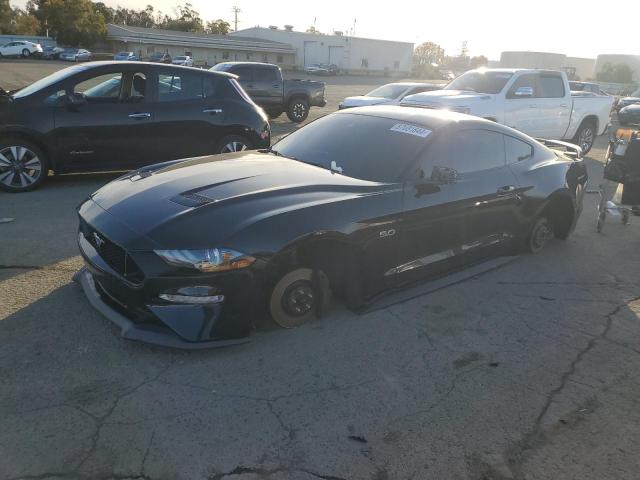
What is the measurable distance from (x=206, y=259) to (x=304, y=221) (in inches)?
27.5

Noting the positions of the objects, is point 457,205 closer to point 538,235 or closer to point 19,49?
point 538,235

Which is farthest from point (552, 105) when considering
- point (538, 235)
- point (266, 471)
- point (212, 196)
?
point (266, 471)

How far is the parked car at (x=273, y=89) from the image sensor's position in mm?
15820

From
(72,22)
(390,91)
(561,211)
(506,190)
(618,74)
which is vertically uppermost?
(72,22)

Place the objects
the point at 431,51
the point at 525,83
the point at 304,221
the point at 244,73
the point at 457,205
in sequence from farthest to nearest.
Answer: the point at 431,51 < the point at 244,73 < the point at 525,83 < the point at 457,205 < the point at 304,221

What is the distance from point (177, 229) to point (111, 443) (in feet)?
4.14

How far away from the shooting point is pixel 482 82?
1112 centimetres

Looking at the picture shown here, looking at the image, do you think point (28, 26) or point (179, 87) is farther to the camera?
point (28, 26)

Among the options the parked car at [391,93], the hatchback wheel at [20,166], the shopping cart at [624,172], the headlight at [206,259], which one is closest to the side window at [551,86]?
the parked car at [391,93]

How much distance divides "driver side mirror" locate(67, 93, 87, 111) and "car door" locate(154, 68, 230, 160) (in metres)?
0.96

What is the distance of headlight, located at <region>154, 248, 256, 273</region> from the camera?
126 inches

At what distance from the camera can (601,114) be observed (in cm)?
1317

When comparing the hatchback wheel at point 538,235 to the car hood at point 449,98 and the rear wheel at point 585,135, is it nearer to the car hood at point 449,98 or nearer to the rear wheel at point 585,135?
the car hood at point 449,98

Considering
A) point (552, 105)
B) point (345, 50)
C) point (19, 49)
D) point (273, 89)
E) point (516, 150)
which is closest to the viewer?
point (516, 150)
